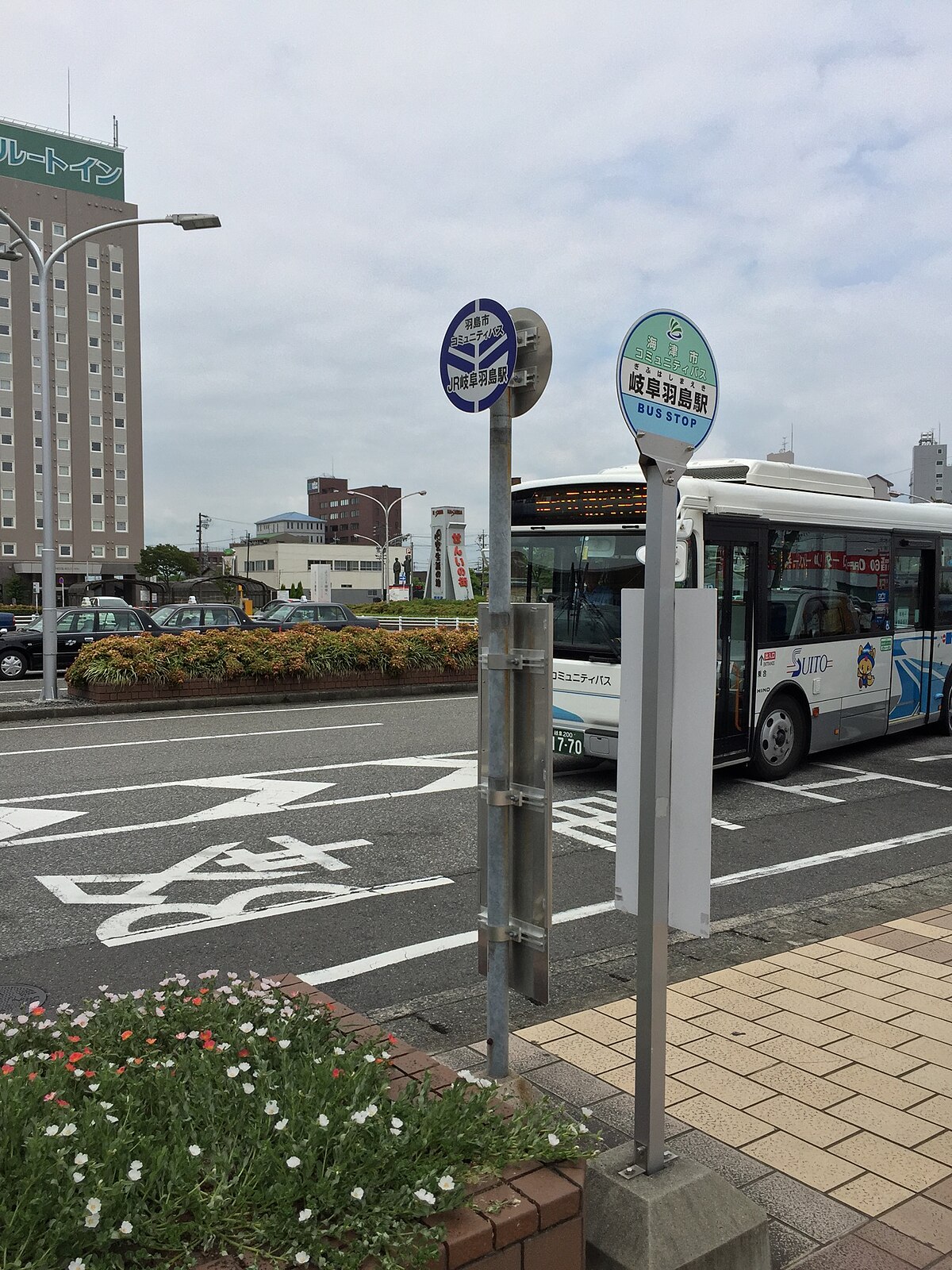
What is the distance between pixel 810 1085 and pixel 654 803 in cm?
170

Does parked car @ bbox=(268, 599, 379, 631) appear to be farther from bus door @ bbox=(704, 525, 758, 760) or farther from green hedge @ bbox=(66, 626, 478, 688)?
bus door @ bbox=(704, 525, 758, 760)

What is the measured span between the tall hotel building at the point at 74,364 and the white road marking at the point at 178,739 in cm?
7261

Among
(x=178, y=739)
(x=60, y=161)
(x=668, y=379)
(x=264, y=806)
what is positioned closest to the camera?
(x=668, y=379)

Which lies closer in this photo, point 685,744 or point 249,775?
point 685,744

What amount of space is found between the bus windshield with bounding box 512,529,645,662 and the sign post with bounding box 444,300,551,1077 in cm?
602

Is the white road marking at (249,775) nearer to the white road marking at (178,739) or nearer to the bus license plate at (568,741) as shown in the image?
the bus license plate at (568,741)

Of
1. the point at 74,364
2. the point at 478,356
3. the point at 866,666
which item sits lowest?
the point at 866,666

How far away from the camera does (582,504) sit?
9898 millimetres

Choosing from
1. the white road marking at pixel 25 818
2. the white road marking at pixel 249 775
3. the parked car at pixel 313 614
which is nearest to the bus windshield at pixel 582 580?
the white road marking at pixel 249 775

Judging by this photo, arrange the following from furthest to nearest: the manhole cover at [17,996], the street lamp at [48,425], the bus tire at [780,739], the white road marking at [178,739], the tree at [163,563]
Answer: the tree at [163,563] < the street lamp at [48,425] < the white road marking at [178,739] < the bus tire at [780,739] < the manhole cover at [17,996]

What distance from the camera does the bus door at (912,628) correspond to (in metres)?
12.1

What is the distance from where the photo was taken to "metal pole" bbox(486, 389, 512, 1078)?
3377 millimetres

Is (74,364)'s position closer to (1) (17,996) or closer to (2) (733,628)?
(2) (733,628)

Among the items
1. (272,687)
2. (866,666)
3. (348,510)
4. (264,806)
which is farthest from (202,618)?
(348,510)
